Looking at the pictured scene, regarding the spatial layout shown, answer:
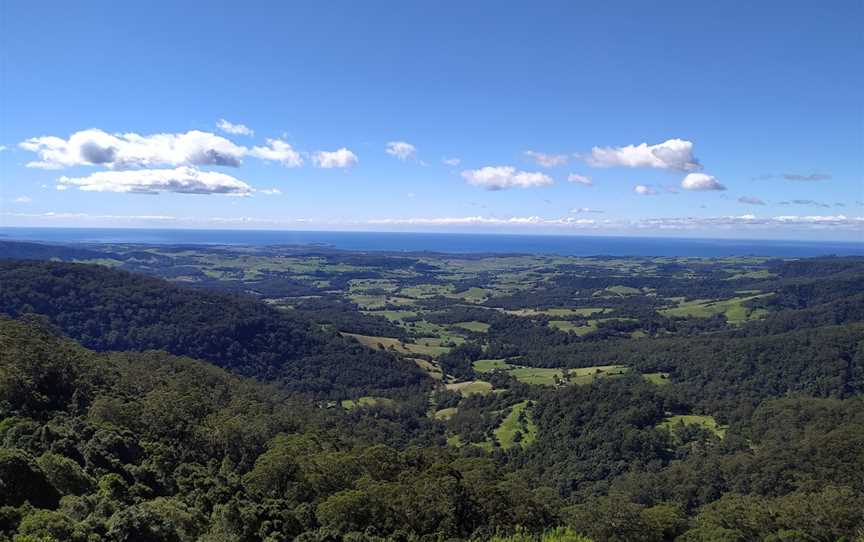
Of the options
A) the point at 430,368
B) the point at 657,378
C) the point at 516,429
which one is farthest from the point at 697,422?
the point at 430,368

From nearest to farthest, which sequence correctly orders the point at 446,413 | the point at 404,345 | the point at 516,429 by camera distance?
the point at 516,429, the point at 446,413, the point at 404,345

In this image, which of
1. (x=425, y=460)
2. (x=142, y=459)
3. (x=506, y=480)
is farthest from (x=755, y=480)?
(x=142, y=459)

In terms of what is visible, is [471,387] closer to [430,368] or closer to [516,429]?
[430,368]

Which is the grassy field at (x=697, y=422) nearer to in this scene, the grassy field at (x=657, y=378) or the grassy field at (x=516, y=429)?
the grassy field at (x=516, y=429)

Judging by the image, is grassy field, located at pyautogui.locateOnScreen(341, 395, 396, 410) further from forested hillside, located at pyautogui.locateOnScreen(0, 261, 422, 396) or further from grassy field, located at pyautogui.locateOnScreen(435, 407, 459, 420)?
grassy field, located at pyautogui.locateOnScreen(435, 407, 459, 420)

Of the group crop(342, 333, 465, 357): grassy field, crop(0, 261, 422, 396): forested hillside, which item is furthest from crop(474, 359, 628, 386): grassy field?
crop(0, 261, 422, 396): forested hillside

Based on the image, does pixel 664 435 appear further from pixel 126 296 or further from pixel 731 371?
pixel 126 296

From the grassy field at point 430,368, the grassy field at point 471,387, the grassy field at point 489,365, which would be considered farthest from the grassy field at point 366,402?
the grassy field at point 489,365
